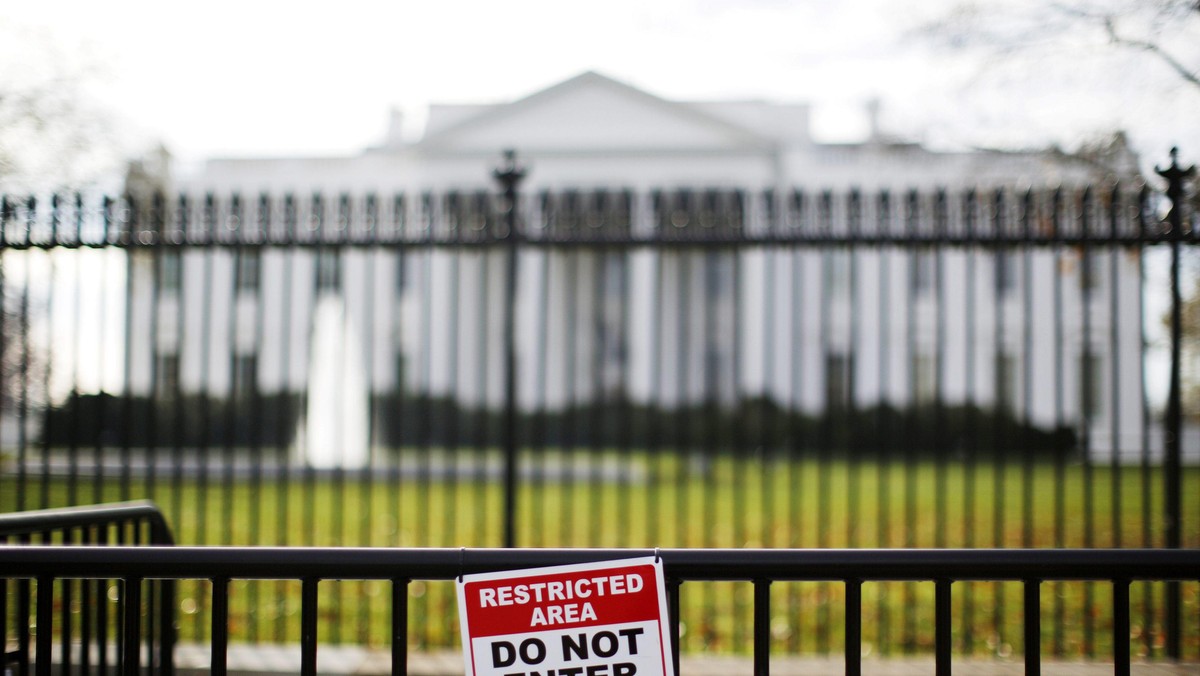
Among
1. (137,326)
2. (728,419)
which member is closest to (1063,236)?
(728,419)

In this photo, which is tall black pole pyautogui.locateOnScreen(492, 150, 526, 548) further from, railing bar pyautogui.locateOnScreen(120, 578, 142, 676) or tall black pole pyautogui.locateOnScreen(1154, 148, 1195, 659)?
tall black pole pyautogui.locateOnScreen(1154, 148, 1195, 659)

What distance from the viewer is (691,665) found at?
4777 mm

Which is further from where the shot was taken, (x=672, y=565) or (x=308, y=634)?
(x=308, y=634)

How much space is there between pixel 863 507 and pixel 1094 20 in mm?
9071

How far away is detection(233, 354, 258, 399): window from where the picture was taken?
5.88m

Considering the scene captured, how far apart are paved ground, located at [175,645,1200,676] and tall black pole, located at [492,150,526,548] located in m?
0.87

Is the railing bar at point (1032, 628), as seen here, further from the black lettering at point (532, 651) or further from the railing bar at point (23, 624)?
the railing bar at point (23, 624)

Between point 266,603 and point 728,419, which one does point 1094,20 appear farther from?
point 728,419

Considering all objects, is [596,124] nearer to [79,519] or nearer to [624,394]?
[624,394]

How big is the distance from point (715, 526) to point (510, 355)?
688 centimetres

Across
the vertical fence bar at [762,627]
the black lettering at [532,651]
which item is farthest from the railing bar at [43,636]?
the vertical fence bar at [762,627]

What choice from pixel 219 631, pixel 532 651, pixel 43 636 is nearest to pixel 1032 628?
pixel 532 651

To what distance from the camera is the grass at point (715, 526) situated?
17.8ft

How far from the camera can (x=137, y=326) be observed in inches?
864
